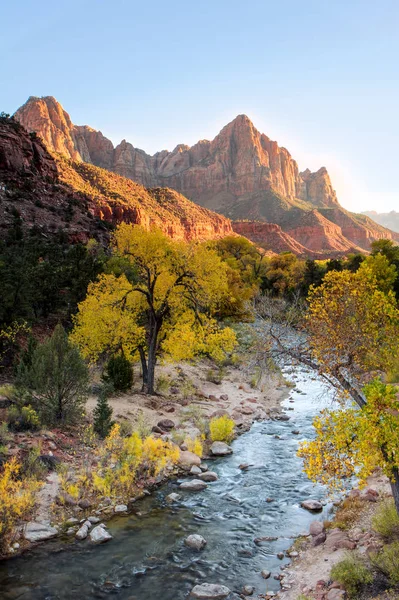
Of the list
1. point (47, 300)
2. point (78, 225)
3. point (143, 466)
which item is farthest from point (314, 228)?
point (143, 466)

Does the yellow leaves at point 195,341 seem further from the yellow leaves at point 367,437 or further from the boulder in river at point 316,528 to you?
the yellow leaves at point 367,437

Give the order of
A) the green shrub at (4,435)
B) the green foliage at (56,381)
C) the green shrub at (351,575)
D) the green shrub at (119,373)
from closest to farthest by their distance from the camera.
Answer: the green shrub at (351,575)
the green shrub at (4,435)
the green foliage at (56,381)
the green shrub at (119,373)

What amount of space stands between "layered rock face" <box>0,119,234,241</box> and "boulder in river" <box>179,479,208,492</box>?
2890cm

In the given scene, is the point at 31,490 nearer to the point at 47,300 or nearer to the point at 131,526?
the point at 131,526

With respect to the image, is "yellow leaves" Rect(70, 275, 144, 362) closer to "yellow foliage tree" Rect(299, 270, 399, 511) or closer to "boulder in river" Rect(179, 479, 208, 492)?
"boulder in river" Rect(179, 479, 208, 492)

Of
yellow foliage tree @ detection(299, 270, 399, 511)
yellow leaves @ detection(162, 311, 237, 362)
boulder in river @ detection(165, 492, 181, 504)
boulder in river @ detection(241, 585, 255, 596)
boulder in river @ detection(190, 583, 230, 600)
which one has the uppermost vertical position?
yellow foliage tree @ detection(299, 270, 399, 511)

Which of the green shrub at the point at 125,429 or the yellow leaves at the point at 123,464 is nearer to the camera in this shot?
the yellow leaves at the point at 123,464

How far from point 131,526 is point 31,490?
9.36 feet

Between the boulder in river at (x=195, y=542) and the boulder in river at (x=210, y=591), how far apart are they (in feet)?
5.10

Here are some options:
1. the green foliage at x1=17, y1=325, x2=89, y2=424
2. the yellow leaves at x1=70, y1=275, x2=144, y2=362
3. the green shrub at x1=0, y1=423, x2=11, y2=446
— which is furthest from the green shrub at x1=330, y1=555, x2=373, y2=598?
the yellow leaves at x1=70, y1=275, x2=144, y2=362

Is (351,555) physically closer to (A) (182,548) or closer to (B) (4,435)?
(A) (182,548)

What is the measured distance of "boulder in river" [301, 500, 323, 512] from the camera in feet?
38.7

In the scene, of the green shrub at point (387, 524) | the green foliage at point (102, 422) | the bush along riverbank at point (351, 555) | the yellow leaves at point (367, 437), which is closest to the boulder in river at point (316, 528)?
the bush along riverbank at point (351, 555)

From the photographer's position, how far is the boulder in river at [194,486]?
13.2 m
